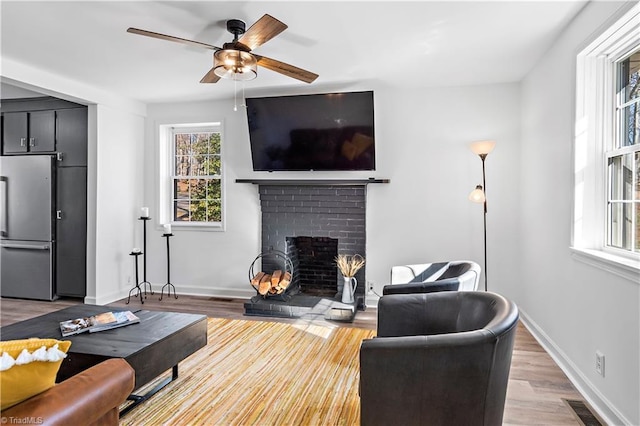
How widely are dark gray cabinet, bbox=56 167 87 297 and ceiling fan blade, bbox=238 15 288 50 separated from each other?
10.5 ft

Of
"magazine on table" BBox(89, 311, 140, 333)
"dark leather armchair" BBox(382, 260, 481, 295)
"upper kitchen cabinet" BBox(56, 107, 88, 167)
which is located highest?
"upper kitchen cabinet" BBox(56, 107, 88, 167)

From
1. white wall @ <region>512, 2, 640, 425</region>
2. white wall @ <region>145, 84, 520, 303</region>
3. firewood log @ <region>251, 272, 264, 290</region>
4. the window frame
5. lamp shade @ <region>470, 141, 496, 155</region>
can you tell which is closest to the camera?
white wall @ <region>512, 2, 640, 425</region>

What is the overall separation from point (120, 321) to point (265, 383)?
3.31 ft

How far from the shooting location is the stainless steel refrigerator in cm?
471

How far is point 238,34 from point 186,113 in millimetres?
2489

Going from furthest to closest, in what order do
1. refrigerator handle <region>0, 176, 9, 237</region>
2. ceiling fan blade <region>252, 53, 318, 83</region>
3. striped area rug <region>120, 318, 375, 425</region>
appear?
refrigerator handle <region>0, 176, 9, 237</region>, ceiling fan blade <region>252, 53, 318, 83</region>, striped area rug <region>120, 318, 375, 425</region>

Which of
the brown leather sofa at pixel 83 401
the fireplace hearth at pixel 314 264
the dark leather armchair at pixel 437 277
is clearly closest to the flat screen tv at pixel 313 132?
the fireplace hearth at pixel 314 264

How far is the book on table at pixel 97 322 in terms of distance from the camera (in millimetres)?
2328

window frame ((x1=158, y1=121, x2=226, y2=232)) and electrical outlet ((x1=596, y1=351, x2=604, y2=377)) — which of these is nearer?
electrical outlet ((x1=596, y1=351, x2=604, y2=377))

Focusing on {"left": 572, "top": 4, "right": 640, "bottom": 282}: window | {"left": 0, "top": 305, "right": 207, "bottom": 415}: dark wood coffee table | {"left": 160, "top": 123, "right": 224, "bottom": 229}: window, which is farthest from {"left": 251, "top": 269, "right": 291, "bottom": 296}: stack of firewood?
{"left": 572, "top": 4, "right": 640, "bottom": 282}: window

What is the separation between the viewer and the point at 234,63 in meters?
2.73

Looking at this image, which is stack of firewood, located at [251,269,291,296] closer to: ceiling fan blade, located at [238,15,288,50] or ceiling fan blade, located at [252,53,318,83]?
ceiling fan blade, located at [252,53,318,83]

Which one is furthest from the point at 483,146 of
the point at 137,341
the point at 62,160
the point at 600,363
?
the point at 62,160

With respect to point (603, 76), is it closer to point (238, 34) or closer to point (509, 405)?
point (509, 405)
